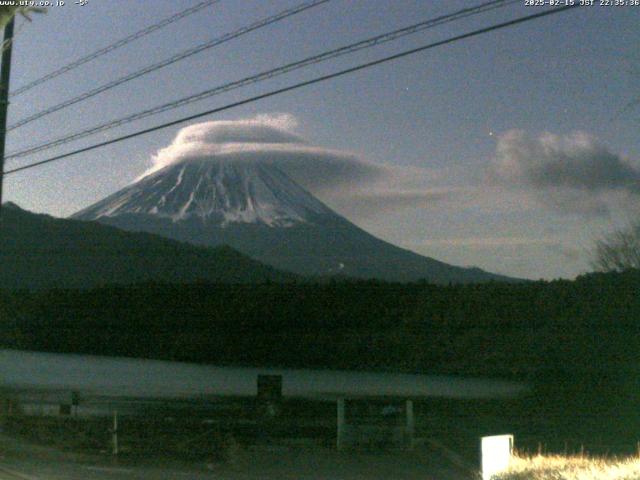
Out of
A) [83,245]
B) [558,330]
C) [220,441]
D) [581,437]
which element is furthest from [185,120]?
[83,245]

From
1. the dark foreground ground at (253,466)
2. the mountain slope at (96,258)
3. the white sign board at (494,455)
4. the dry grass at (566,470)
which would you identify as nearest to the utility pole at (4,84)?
the dark foreground ground at (253,466)

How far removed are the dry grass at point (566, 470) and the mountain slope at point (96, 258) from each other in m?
53.6

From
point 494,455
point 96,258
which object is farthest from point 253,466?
point 96,258

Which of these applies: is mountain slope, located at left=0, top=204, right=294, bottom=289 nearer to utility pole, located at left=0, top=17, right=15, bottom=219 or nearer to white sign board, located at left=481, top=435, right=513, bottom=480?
Answer: utility pole, located at left=0, top=17, right=15, bottom=219

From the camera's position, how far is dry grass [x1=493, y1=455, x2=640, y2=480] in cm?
933

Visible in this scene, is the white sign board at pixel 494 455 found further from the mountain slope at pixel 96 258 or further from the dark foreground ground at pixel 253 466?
the mountain slope at pixel 96 258

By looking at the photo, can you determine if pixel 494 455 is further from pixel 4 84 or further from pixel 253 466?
pixel 4 84

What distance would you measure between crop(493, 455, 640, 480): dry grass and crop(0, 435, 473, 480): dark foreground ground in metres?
1.22

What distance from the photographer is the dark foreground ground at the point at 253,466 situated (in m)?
11.7

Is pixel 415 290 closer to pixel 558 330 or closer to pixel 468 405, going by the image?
pixel 558 330

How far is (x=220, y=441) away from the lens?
14.6 metres

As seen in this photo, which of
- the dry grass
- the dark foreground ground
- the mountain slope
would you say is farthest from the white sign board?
the mountain slope

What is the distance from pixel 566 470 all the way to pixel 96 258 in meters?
65.2

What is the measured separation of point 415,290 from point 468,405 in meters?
19.0
